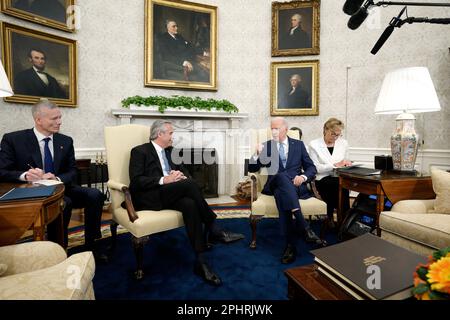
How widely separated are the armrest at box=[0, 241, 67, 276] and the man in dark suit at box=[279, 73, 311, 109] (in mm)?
4832

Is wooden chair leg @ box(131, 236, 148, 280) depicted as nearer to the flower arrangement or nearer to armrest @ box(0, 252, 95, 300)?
armrest @ box(0, 252, 95, 300)

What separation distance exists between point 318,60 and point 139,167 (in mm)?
4343

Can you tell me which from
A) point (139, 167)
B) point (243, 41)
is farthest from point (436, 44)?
point (139, 167)

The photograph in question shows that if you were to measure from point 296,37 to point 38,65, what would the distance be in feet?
15.0

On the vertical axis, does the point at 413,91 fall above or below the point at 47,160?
above

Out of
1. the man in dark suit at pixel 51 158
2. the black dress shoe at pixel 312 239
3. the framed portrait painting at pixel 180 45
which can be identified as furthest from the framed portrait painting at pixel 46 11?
the black dress shoe at pixel 312 239

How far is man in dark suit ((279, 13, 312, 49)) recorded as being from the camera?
17.2ft

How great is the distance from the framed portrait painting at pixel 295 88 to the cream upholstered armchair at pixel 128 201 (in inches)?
129

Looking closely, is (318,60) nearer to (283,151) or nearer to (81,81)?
(283,151)

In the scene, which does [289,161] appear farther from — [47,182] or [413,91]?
[47,182]

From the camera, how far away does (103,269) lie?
232 centimetres

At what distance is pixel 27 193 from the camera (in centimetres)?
166

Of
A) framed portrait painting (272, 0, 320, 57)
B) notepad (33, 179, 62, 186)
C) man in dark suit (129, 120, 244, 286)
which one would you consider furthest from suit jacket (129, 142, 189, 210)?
framed portrait painting (272, 0, 320, 57)

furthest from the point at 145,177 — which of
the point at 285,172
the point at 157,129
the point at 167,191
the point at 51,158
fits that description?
the point at 285,172
